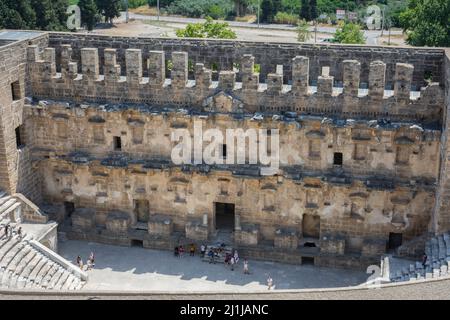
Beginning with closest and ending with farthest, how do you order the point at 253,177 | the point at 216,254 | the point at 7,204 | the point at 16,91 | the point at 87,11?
the point at 253,177 → the point at 7,204 → the point at 216,254 → the point at 16,91 → the point at 87,11

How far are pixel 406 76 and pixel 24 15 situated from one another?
35.4 m

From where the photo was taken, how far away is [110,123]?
31375mm

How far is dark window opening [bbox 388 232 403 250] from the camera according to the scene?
29.7 metres

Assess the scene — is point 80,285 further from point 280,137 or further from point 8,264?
point 280,137

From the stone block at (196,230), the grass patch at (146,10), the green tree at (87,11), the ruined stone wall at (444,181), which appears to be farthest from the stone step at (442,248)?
the grass patch at (146,10)

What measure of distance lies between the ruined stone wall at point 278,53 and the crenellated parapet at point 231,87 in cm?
53

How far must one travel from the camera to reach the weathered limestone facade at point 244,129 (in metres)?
28.5

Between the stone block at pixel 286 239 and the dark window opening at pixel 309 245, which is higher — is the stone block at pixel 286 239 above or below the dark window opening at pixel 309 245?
above

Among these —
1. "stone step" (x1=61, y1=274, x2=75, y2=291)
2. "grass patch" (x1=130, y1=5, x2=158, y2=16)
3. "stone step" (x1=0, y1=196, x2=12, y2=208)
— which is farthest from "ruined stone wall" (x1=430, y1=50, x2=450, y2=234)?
"grass patch" (x1=130, y1=5, x2=158, y2=16)

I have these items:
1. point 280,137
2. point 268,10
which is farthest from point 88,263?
point 268,10

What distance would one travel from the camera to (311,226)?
3098 centimetres

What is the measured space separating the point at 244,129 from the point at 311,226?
5.35 metres

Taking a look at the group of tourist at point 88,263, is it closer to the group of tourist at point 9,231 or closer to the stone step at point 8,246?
the group of tourist at point 9,231
